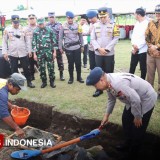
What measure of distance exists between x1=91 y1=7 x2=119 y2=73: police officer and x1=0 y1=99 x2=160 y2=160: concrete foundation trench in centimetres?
174

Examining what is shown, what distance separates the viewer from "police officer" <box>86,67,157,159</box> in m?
3.22

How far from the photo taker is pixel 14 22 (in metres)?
6.85

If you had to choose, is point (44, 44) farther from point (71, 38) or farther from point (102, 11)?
point (102, 11)

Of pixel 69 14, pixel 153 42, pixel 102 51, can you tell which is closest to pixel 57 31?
pixel 69 14

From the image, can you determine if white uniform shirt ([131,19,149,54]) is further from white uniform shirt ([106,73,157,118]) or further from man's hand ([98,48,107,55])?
white uniform shirt ([106,73,157,118])

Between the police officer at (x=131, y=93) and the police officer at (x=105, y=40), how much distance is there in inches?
95.0

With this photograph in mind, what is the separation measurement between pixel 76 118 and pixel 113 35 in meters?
2.35

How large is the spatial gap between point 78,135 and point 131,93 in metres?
2.32

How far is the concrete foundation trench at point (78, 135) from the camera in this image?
4.07 meters

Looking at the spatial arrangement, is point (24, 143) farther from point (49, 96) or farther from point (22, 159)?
point (49, 96)

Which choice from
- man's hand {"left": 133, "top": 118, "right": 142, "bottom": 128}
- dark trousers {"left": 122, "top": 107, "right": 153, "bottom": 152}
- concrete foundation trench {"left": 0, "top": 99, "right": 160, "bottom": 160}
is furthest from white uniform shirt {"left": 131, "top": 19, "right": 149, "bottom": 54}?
man's hand {"left": 133, "top": 118, "right": 142, "bottom": 128}

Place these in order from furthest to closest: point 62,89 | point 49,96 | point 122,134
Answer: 1. point 62,89
2. point 49,96
3. point 122,134

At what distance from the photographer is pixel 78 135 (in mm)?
5164

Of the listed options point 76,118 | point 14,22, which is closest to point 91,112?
point 76,118
